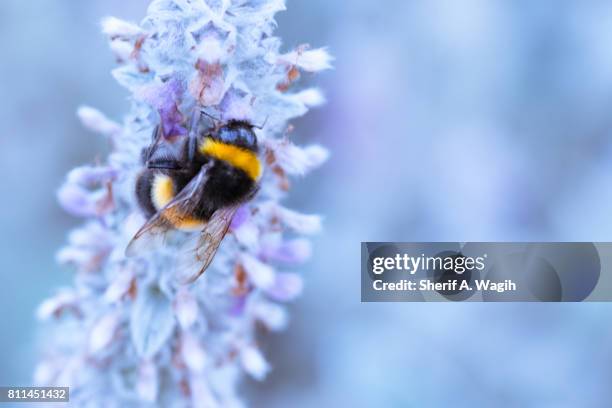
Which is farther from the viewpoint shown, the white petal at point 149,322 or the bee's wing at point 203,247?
the white petal at point 149,322

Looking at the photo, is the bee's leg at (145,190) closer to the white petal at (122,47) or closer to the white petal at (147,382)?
the white petal at (122,47)

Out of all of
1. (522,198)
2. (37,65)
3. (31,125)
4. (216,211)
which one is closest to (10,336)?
(31,125)

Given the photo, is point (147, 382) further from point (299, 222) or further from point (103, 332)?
point (299, 222)

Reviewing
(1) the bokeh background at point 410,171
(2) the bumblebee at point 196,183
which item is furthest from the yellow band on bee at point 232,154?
(1) the bokeh background at point 410,171

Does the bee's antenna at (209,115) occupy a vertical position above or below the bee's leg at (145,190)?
above

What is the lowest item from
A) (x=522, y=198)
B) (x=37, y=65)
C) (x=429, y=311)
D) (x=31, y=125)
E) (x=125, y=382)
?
(x=125, y=382)

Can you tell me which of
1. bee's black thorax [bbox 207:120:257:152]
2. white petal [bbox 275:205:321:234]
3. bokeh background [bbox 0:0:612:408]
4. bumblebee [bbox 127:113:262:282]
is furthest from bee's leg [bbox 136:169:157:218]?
bokeh background [bbox 0:0:612:408]

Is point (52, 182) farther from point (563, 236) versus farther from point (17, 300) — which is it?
point (563, 236)
